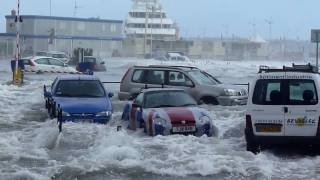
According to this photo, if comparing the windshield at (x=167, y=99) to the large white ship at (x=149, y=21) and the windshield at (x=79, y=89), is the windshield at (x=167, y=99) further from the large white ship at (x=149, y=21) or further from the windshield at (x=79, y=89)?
the large white ship at (x=149, y=21)

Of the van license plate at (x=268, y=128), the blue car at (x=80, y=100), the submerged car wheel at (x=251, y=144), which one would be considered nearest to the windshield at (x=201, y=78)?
the blue car at (x=80, y=100)

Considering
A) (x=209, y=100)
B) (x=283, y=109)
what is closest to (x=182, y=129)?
(x=283, y=109)

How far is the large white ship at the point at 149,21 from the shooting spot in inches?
5059

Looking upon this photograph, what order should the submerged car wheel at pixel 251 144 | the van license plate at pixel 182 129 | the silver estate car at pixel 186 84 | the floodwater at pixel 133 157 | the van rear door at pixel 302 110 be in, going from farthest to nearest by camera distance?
the silver estate car at pixel 186 84 → the van license plate at pixel 182 129 → the submerged car wheel at pixel 251 144 → the van rear door at pixel 302 110 → the floodwater at pixel 133 157

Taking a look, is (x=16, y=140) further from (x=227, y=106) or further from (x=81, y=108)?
(x=227, y=106)

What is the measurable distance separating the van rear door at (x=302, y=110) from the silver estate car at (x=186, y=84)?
8951 mm

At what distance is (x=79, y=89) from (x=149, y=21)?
108747 millimetres

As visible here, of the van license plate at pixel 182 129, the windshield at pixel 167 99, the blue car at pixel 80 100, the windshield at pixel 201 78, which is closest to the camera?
the van license plate at pixel 182 129

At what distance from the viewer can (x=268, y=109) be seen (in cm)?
1312

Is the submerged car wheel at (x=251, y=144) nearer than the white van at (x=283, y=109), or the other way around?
the white van at (x=283, y=109)

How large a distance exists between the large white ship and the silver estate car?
103 metres

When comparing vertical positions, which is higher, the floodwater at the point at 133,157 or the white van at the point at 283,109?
the white van at the point at 283,109

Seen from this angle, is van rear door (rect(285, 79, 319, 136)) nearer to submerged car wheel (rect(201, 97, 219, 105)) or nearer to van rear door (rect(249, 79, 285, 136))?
van rear door (rect(249, 79, 285, 136))

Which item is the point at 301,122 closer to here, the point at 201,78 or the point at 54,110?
the point at 54,110
